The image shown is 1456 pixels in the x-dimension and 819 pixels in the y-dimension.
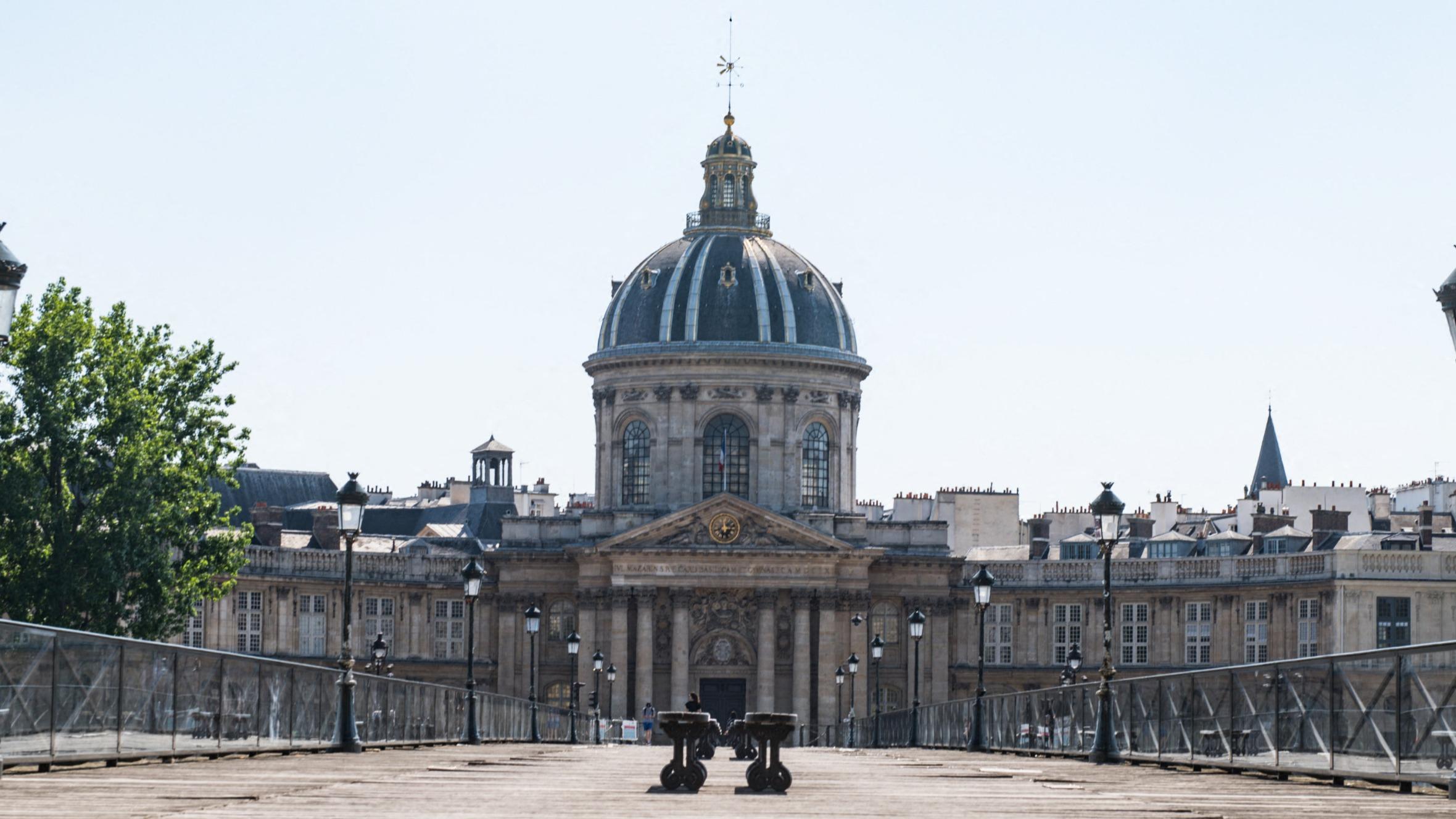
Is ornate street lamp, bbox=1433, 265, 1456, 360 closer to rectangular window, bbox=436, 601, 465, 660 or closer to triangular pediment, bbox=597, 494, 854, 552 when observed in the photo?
triangular pediment, bbox=597, 494, 854, 552

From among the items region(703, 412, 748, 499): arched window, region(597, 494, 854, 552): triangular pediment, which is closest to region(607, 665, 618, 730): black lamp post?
region(597, 494, 854, 552): triangular pediment

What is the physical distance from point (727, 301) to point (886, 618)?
47.6 ft

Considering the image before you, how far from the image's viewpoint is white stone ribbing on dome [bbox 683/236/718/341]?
105062mm

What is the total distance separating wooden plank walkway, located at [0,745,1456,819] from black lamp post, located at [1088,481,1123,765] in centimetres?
425

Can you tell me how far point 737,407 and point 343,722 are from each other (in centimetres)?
6856

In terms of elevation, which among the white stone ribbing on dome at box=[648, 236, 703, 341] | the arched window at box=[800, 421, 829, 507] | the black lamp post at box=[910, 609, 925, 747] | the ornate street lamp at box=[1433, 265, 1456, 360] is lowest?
the black lamp post at box=[910, 609, 925, 747]

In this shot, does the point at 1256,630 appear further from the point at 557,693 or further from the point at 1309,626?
the point at 557,693

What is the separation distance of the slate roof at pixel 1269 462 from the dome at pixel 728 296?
131ft

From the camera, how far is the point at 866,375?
108 m

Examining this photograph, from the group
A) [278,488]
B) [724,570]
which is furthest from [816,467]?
[278,488]

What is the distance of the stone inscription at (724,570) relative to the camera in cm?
9925

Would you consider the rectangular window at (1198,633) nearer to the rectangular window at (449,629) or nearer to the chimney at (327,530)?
the rectangular window at (449,629)

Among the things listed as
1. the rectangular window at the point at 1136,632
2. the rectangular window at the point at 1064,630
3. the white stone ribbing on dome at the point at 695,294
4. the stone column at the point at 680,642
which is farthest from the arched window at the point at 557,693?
the rectangular window at the point at 1136,632

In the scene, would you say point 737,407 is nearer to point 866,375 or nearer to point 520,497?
point 866,375
